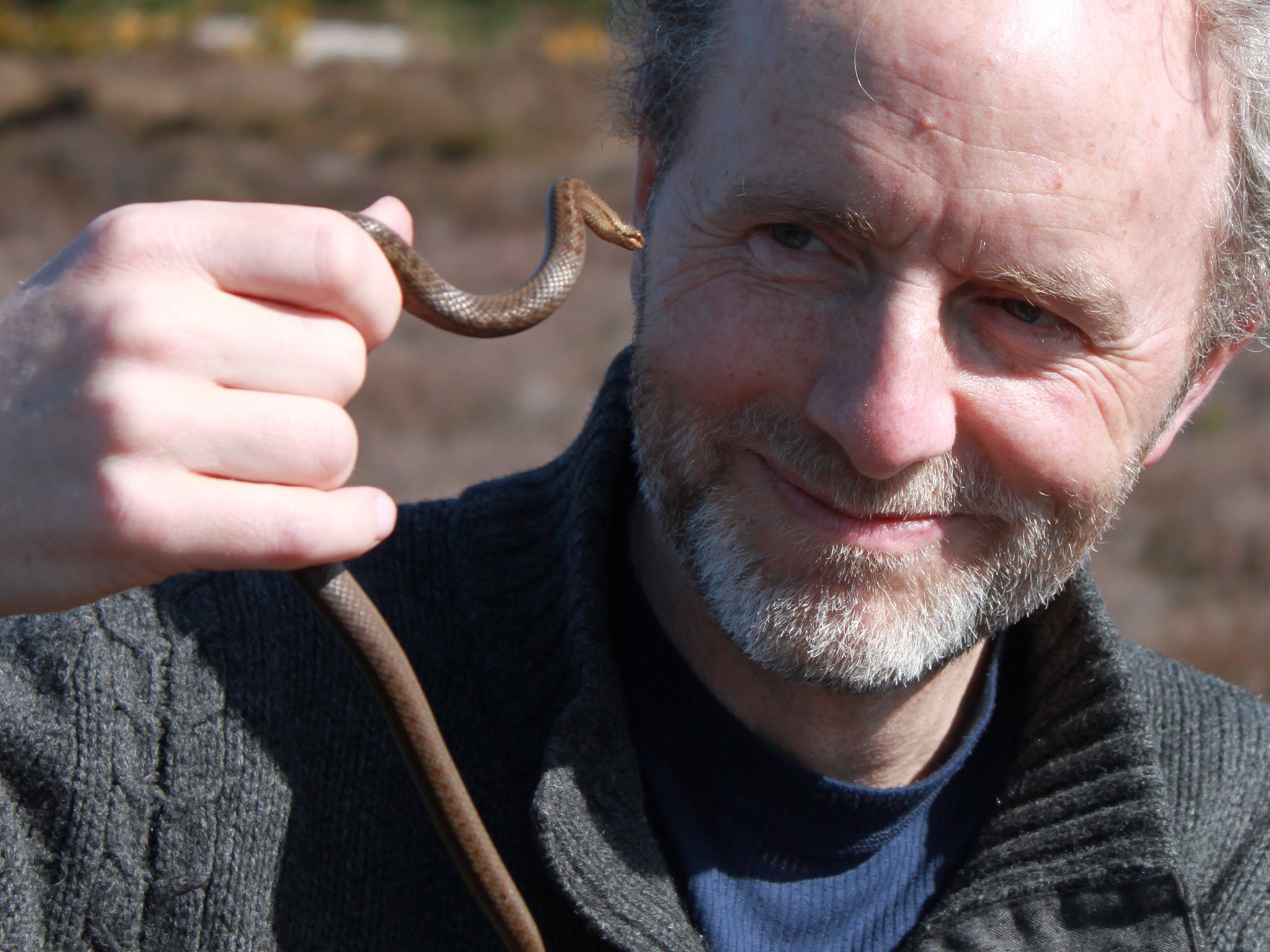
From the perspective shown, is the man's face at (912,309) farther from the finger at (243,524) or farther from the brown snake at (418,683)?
the finger at (243,524)

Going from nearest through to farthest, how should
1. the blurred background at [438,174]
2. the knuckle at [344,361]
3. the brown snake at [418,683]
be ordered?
the knuckle at [344,361], the brown snake at [418,683], the blurred background at [438,174]

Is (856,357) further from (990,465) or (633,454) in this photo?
(633,454)

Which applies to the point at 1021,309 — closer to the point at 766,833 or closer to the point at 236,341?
the point at 766,833

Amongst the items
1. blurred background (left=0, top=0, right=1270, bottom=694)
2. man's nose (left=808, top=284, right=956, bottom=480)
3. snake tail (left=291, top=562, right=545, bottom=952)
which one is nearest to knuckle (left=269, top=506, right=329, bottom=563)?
snake tail (left=291, top=562, right=545, bottom=952)

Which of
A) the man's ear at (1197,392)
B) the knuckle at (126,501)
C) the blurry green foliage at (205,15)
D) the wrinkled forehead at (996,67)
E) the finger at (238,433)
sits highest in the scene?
the wrinkled forehead at (996,67)


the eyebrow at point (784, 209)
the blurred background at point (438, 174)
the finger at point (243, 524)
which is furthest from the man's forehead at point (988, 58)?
the blurred background at point (438, 174)

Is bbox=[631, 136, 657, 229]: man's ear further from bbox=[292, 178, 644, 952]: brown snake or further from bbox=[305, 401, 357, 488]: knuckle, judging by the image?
bbox=[305, 401, 357, 488]: knuckle

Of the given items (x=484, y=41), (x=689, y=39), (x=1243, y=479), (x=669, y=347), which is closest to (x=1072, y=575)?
(x=669, y=347)
